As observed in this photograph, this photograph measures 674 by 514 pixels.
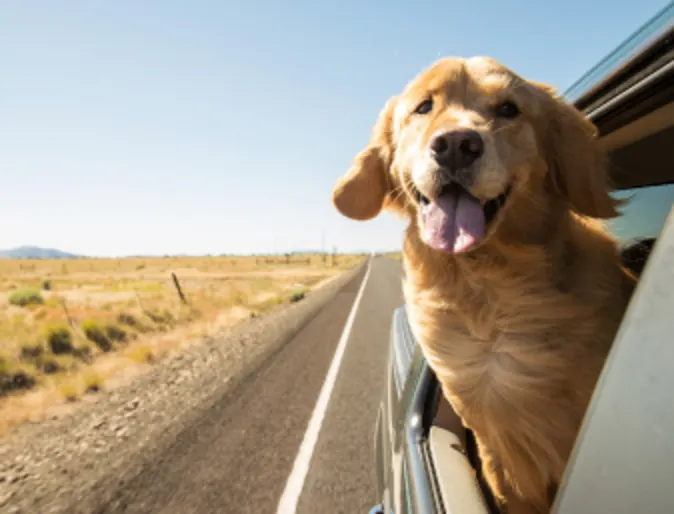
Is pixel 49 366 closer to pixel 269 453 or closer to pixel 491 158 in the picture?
pixel 269 453

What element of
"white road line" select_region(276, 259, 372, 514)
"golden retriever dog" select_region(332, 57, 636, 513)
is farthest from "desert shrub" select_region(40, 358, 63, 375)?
"golden retriever dog" select_region(332, 57, 636, 513)

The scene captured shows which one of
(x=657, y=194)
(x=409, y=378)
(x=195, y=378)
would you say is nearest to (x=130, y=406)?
(x=195, y=378)

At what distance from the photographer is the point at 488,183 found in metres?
2.17

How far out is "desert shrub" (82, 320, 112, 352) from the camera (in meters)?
13.9

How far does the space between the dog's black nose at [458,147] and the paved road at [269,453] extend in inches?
121

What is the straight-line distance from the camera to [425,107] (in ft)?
9.27

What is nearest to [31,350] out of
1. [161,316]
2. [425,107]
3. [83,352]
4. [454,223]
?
[83,352]

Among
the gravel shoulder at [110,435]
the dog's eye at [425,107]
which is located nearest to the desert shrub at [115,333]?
the gravel shoulder at [110,435]

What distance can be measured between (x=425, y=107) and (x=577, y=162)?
0.93 m

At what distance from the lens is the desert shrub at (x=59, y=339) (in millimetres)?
12791

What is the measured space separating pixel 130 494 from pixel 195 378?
4486mm

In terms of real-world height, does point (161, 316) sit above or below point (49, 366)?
above

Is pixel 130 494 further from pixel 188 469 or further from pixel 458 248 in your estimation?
pixel 458 248

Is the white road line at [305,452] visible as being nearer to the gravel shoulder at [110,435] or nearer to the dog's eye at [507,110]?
the gravel shoulder at [110,435]
